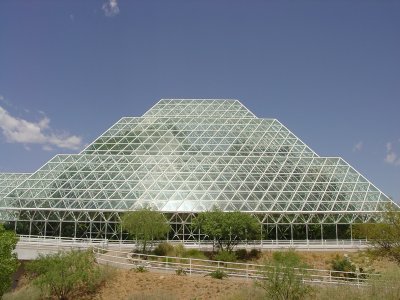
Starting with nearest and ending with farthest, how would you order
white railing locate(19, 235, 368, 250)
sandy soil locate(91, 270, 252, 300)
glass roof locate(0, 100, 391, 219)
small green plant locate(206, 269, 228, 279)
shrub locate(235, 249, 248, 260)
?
sandy soil locate(91, 270, 252, 300) → small green plant locate(206, 269, 228, 279) → shrub locate(235, 249, 248, 260) → white railing locate(19, 235, 368, 250) → glass roof locate(0, 100, 391, 219)

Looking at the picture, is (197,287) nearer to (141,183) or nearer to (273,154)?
(141,183)

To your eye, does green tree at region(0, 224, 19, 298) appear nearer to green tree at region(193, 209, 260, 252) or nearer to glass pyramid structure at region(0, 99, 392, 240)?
green tree at region(193, 209, 260, 252)

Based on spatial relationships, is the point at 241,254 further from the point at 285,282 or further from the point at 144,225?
the point at 285,282

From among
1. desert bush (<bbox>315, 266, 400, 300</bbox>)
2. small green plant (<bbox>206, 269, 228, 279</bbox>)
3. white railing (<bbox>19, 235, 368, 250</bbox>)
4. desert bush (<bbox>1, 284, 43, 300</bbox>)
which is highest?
white railing (<bbox>19, 235, 368, 250</bbox>)

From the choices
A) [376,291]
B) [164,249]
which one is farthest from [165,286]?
[376,291]

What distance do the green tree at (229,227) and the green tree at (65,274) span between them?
13.2 m

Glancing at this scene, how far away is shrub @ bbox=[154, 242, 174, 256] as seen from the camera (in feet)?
129

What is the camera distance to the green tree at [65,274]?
28812 mm

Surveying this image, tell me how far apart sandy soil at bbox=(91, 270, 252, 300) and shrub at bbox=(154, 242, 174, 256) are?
8.03 m

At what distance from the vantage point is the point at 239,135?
210 feet

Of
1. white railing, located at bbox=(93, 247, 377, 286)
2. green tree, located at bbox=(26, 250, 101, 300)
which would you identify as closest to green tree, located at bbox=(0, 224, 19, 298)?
green tree, located at bbox=(26, 250, 101, 300)

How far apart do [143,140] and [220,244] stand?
26.8 metres

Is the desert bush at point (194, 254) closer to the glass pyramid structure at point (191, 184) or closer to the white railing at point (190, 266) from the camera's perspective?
the white railing at point (190, 266)

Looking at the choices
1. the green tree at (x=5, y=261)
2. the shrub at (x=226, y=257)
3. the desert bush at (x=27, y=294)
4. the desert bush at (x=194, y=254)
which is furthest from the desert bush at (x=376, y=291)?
the desert bush at (x=27, y=294)
